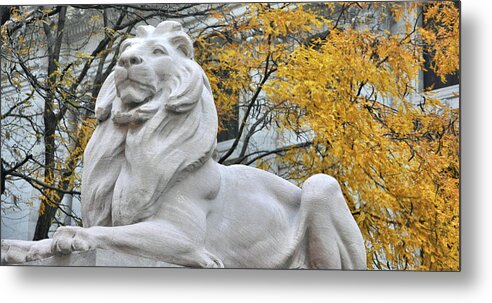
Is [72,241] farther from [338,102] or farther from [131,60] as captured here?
[338,102]

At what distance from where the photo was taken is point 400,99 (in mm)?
7527

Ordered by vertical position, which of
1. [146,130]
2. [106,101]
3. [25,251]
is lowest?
[25,251]

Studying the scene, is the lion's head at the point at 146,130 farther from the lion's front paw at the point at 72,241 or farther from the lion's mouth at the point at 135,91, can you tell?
the lion's front paw at the point at 72,241

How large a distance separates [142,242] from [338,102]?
2.79m

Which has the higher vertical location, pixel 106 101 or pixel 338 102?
pixel 106 101

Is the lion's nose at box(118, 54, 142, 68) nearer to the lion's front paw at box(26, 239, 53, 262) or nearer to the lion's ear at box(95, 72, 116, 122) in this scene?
the lion's ear at box(95, 72, 116, 122)

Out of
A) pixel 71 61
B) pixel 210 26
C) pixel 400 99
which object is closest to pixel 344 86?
pixel 400 99

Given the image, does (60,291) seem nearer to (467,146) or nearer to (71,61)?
(467,146)

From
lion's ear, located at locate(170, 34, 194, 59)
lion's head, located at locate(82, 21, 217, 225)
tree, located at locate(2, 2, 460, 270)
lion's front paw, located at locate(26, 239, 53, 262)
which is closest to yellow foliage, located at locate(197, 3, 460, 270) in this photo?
tree, located at locate(2, 2, 460, 270)

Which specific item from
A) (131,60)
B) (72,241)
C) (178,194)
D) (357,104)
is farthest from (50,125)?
(72,241)

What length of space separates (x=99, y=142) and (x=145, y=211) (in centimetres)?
37

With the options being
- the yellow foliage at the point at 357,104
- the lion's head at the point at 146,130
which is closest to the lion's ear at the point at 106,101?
the lion's head at the point at 146,130

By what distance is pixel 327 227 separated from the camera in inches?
217

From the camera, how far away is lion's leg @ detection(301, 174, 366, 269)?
5.50m
